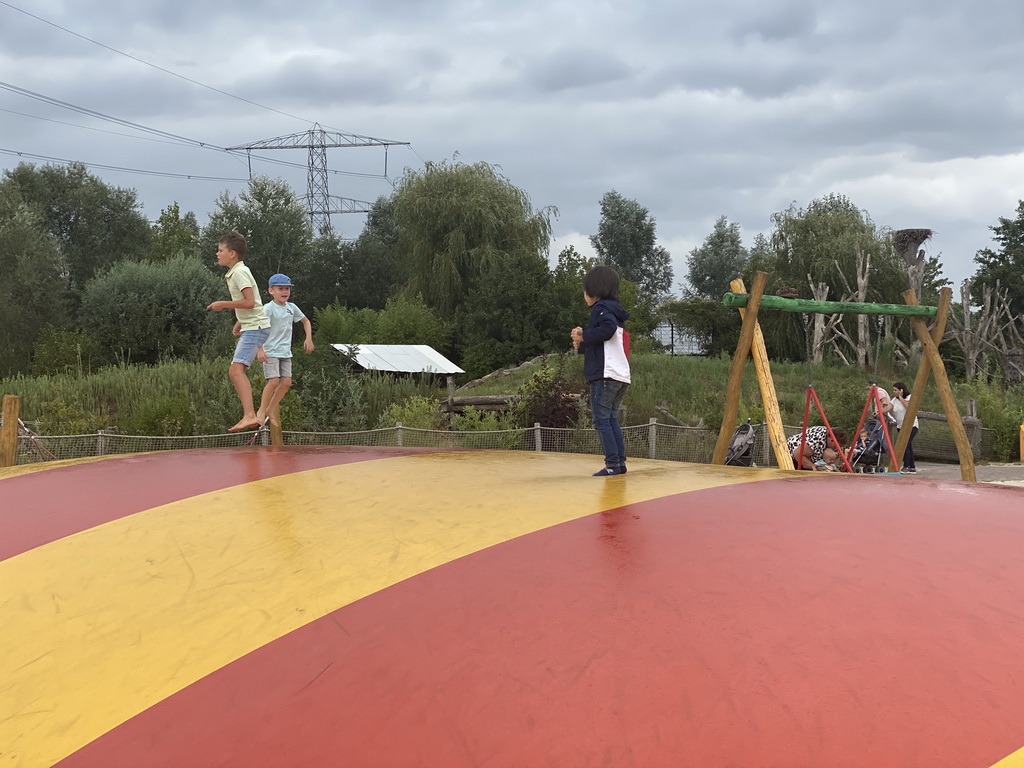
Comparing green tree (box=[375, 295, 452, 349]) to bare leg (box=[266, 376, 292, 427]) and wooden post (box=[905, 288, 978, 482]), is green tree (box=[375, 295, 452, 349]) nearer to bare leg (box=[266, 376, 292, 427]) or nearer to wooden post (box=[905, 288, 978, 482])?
wooden post (box=[905, 288, 978, 482])

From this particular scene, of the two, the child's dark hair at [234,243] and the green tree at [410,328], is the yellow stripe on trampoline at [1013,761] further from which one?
the green tree at [410,328]

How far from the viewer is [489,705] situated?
148 centimetres

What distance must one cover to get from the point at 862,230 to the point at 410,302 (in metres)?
15.3

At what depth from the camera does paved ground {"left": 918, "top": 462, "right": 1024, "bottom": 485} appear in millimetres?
12875

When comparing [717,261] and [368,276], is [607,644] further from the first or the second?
[717,261]

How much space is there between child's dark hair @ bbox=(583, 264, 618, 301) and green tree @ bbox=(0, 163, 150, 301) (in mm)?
35740

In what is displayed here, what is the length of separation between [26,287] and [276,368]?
26528 millimetres

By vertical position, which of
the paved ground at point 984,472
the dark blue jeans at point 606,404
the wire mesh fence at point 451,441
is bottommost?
the paved ground at point 984,472

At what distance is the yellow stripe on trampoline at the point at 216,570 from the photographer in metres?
1.69

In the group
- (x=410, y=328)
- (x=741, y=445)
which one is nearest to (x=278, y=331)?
(x=741, y=445)

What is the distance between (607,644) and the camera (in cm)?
161

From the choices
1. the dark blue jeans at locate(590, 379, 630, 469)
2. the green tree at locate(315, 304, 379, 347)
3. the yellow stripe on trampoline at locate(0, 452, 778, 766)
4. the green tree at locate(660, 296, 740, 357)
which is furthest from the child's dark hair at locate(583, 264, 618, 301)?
the green tree at locate(660, 296, 740, 357)

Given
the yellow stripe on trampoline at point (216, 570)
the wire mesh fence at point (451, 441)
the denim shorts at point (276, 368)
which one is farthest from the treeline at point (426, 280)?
the yellow stripe on trampoline at point (216, 570)

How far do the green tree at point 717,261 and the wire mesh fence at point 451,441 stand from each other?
40701 millimetres
